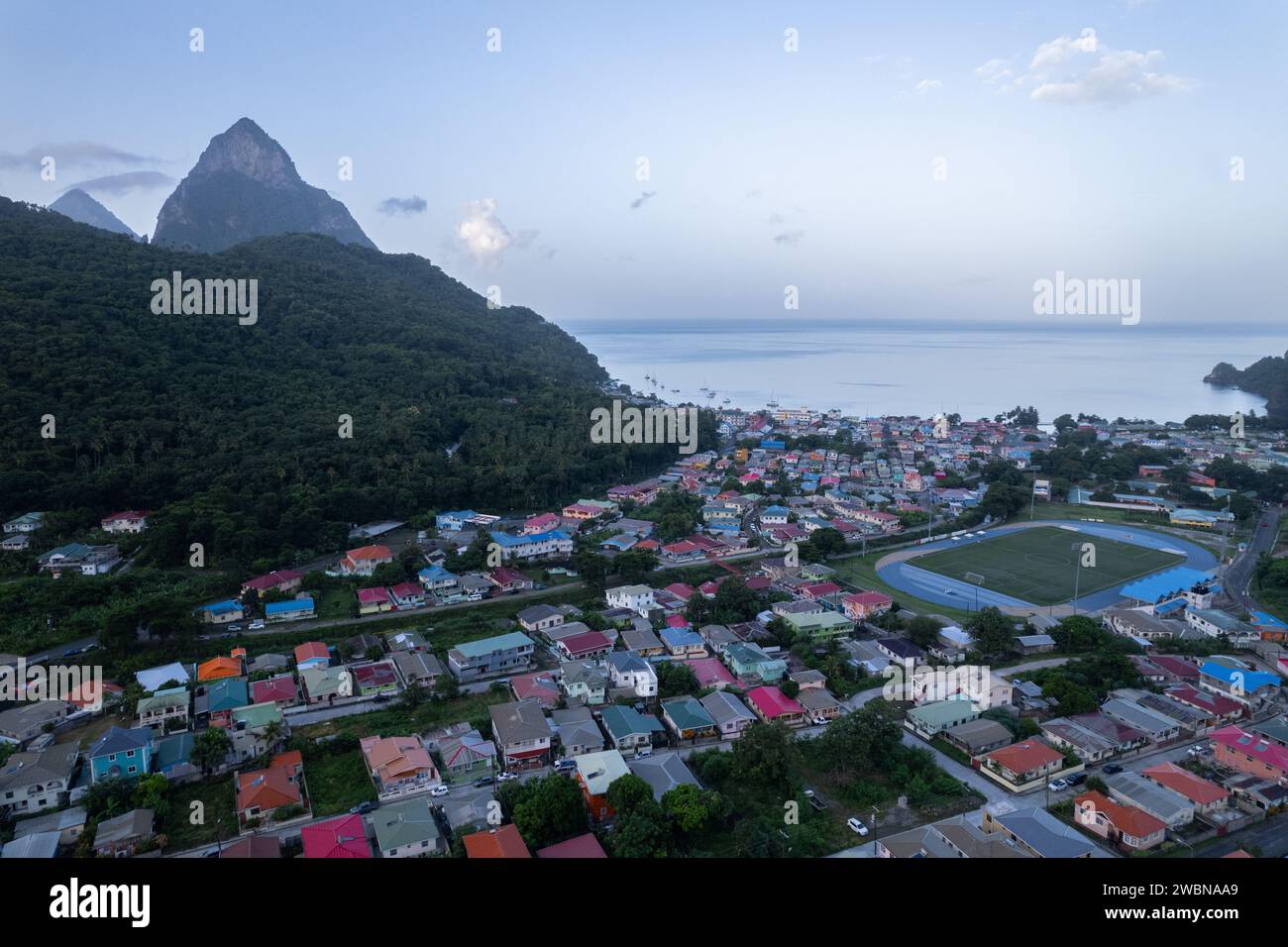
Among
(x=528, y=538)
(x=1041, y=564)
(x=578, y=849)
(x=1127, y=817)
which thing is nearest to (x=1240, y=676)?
(x=1127, y=817)

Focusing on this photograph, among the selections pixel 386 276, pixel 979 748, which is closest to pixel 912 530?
pixel 979 748

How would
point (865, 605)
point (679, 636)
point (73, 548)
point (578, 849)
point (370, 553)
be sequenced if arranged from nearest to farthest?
point (578, 849), point (679, 636), point (865, 605), point (73, 548), point (370, 553)

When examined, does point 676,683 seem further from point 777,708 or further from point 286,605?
point 286,605

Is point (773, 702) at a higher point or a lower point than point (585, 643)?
lower

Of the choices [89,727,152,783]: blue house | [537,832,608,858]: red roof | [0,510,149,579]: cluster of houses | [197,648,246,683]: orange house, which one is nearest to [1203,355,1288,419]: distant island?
[537,832,608,858]: red roof

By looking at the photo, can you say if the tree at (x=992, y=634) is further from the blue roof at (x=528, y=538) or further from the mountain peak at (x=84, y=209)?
the mountain peak at (x=84, y=209)

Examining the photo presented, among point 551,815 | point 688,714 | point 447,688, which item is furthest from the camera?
point 447,688

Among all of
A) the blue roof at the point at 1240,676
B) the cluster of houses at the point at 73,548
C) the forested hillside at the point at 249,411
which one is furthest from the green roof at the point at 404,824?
the blue roof at the point at 1240,676
